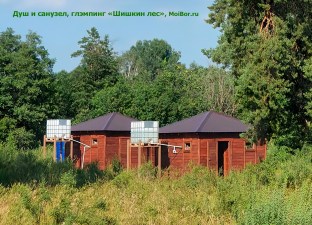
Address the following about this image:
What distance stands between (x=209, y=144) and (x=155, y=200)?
15384 millimetres

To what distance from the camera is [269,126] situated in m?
21.8

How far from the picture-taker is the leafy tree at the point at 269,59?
20391 mm

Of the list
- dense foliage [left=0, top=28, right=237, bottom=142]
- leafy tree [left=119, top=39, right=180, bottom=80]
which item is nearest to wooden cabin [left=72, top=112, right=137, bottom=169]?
dense foliage [left=0, top=28, right=237, bottom=142]

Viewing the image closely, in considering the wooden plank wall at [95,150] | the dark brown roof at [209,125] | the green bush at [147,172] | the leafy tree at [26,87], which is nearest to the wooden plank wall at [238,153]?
the dark brown roof at [209,125]

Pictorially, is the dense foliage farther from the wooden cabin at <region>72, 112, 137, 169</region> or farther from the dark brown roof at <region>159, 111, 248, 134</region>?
the dark brown roof at <region>159, 111, 248, 134</region>

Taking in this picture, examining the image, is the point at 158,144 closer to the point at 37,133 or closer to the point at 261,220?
the point at 261,220

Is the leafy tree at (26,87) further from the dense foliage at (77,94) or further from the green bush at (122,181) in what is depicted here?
the green bush at (122,181)

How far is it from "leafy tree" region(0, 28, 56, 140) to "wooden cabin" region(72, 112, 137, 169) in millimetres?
11108

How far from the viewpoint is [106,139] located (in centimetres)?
3238

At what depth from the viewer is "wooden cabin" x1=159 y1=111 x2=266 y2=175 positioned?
28.9 meters

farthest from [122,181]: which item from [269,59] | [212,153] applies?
[212,153]

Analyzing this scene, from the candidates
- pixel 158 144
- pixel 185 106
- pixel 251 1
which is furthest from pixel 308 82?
pixel 185 106

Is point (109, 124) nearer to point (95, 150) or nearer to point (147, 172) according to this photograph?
point (95, 150)

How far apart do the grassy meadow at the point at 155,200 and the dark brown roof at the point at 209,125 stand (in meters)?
10.4
